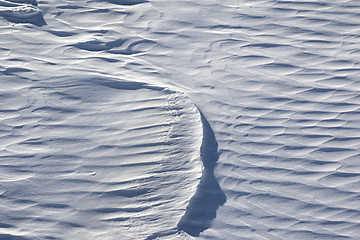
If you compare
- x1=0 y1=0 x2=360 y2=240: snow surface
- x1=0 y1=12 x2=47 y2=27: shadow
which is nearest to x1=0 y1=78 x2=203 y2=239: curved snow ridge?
x1=0 y1=0 x2=360 y2=240: snow surface

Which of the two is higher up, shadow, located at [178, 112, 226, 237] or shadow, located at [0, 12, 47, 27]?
shadow, located at [0, 12, 47, 27]

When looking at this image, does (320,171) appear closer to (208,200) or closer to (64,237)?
(208,200)

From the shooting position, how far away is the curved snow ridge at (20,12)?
4.51 m

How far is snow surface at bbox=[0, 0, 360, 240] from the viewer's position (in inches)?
138

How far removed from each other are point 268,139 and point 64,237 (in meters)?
1.98

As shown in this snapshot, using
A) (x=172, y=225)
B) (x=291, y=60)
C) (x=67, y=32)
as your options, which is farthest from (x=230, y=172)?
(x=67, y=32)

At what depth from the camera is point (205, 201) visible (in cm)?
363

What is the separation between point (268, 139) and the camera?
12.8 feet

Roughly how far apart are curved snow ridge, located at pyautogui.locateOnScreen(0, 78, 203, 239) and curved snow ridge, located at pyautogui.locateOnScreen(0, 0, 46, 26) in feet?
3.05

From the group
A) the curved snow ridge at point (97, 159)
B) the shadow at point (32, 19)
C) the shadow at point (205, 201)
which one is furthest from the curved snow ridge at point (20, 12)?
the shadow at point (205, 201)

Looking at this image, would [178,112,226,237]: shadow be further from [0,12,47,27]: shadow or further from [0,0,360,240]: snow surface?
[0,12,47,27]: shadow

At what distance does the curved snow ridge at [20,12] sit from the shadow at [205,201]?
7.54 feet

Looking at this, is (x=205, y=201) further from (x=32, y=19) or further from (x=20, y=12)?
(x=20, y=12)

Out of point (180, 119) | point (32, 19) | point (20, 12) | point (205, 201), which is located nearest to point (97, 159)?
point (180, 119)
